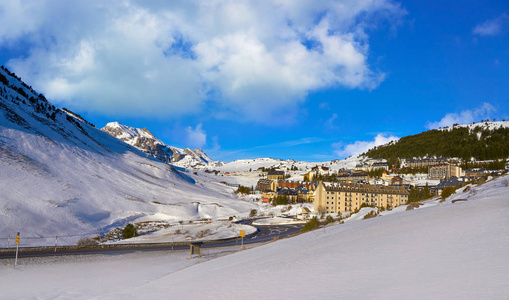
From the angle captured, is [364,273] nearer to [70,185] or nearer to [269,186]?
[70,185]

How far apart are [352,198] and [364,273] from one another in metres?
93.6

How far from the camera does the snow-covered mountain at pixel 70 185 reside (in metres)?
62.3

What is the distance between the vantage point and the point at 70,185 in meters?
87.9

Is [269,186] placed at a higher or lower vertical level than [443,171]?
lower

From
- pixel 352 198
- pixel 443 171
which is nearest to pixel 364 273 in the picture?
pixel 352 198

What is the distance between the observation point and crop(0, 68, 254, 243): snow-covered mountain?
205 ft

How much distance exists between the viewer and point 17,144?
10000cm

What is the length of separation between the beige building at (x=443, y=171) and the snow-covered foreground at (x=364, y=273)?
15835 centimetres

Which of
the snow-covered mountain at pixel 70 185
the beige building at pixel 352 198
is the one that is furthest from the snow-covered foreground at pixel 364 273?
the beige building at pixel 352 198

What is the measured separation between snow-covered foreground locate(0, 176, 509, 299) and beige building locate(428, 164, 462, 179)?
158 metres

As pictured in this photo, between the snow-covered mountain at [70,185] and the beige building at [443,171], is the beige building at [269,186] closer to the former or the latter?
the snow-covered mountain at [70,185]

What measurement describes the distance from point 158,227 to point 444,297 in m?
67.9

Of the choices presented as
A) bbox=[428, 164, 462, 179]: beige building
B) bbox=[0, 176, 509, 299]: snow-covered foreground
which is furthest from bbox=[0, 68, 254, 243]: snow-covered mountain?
bbox=[428, 164, 462, 179]: beige building

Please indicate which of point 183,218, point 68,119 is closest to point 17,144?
point 183,218
